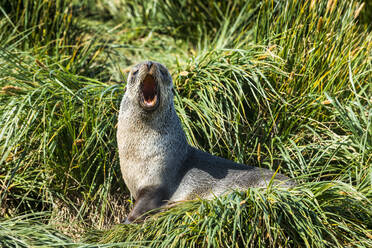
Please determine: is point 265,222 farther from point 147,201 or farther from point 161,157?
point 161,157

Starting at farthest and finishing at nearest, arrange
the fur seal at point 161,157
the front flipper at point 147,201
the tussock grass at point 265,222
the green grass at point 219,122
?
1. the green grass at point 219,122
2. the fur seal at point 161,157
3. the front flipper at point 147,201
4. the tussock grass at point 265,222

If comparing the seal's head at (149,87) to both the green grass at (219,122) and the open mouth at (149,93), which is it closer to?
the open mouth at (149,93)

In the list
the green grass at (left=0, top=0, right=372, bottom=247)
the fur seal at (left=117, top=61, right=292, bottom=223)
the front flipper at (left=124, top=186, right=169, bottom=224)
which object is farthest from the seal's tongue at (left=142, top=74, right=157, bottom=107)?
the front flipper at (left=124, top=186, right=169, bottom=224)

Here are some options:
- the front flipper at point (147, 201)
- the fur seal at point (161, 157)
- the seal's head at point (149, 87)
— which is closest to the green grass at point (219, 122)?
the front flipper at point (147, 201)

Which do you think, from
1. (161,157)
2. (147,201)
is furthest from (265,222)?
(161,157)

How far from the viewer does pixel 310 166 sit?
4.44m

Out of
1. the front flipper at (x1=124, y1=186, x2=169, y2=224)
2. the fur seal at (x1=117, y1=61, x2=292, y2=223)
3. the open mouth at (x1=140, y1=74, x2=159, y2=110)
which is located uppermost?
the open mouth at (x1=140, y1=74, x2=159, y2=110)

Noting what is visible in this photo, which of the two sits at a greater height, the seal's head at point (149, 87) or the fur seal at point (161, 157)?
the seal's head at point (149, 87)

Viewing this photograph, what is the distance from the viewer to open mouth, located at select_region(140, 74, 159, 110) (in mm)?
3924

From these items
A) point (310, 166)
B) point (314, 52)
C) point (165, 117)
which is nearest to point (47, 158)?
point (165, 117)

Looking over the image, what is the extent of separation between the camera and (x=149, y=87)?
4039 millimetres

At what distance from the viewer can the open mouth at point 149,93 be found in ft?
12.9

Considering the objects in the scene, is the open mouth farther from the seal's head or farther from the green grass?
the green grass

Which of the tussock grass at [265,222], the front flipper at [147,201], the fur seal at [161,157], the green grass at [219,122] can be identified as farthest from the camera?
the green grass at [219,122]
